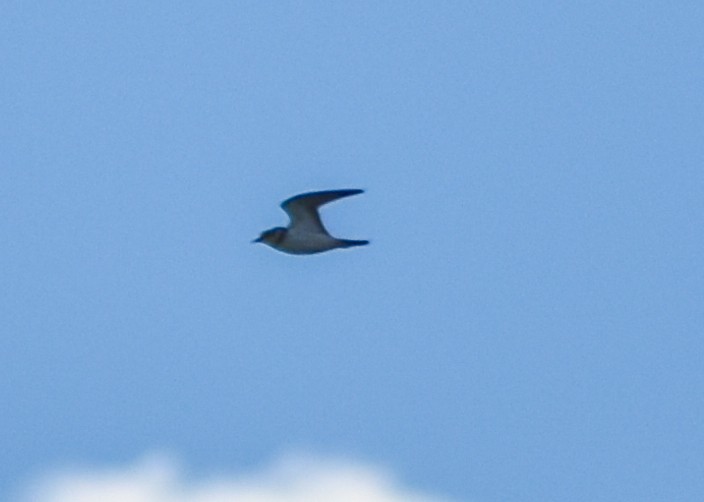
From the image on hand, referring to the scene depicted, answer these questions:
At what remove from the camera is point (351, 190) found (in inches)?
3479

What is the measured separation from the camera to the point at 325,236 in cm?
8981

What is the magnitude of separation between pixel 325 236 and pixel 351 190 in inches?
65.7

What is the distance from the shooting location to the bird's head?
3541 inches

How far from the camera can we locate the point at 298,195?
292 feet

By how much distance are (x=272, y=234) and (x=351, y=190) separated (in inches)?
88.1

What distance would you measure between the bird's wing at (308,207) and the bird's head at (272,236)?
0.75ft

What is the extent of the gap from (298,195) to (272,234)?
1.31 m

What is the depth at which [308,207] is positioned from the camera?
89.4 meters

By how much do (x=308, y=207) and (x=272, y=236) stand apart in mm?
1023

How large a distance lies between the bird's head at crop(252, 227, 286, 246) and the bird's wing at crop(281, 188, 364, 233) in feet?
0.75

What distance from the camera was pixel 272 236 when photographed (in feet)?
295

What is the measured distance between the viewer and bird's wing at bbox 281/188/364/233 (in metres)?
88.9

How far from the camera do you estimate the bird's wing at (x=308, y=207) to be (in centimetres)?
8888

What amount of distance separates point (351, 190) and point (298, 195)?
106 centimetres
